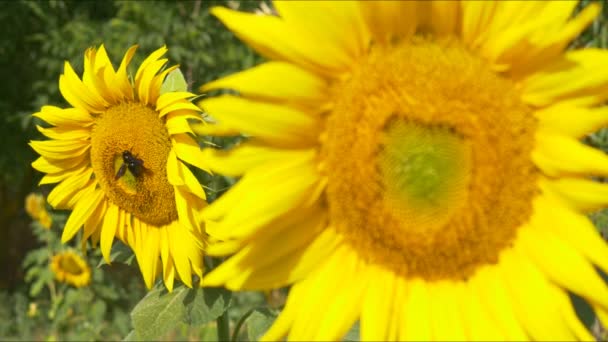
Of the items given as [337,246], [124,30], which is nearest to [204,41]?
[124,30]

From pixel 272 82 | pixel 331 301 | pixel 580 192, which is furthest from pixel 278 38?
pixel 580 192

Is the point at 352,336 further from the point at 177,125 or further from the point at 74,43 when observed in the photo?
the point at 74,43

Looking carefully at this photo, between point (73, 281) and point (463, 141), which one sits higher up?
point (463, 141)

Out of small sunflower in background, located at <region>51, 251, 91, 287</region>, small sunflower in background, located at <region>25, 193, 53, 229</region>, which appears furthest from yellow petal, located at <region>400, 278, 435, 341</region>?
small sunflower in background, located at <region>25, 193, 53, 229</region>

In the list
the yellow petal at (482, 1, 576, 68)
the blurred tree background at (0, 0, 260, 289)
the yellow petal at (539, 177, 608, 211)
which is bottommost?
the blurred tree background at (0, 0, 260, 289)

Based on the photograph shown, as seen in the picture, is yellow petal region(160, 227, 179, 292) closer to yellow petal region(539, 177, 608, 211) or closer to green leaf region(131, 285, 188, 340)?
green leaf region(131, 285, 188, 340)

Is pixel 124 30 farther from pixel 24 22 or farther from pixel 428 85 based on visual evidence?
pixel 428 85

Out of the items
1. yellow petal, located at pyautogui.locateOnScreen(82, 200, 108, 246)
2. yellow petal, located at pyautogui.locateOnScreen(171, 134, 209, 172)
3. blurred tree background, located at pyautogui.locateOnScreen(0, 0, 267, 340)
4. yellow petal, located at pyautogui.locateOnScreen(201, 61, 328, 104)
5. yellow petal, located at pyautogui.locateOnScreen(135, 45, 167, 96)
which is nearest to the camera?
yellow petal, located at pyautogui.locateOnScreen(201, 61, 328, 104)
